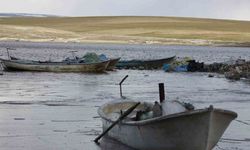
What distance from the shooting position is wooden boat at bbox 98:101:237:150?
1400 centimetres

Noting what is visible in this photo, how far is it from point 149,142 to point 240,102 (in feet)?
51.3

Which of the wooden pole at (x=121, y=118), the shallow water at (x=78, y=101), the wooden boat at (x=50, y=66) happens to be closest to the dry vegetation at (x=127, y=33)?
the wooden boat at (x=50, y=66)

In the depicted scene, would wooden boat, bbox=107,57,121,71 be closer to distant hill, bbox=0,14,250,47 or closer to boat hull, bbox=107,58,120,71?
boat hull, bbox=107,58,120,71

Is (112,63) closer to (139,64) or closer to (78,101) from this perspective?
(139,64)

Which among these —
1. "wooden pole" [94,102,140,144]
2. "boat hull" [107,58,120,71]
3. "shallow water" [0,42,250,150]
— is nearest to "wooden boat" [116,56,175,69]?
"boat hull" [107,58,120,71]

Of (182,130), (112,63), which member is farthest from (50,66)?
(182,130)

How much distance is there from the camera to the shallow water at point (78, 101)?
58.9 feet

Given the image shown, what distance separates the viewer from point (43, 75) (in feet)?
152

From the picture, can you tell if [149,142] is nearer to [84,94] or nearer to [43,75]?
[84,94]

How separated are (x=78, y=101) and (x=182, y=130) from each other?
14.7 meters

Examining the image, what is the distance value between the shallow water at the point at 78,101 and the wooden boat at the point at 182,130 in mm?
1632

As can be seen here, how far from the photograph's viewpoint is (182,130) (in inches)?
565

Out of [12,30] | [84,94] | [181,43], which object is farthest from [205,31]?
[84,94]

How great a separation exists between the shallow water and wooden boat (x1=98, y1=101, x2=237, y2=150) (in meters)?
1.63
